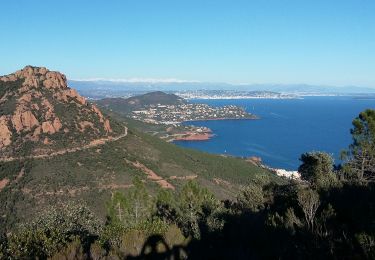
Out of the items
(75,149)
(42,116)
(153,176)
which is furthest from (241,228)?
(42,116)

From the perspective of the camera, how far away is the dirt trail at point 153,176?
54719mm

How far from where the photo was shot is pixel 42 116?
6050 centimetres

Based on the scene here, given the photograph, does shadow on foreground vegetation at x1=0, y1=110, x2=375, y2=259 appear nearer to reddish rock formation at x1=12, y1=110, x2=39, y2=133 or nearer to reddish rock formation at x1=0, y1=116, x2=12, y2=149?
reddish rock formation at x1=0, y1=116, x2=12, y2=149

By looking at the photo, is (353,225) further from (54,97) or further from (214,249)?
(54,97)

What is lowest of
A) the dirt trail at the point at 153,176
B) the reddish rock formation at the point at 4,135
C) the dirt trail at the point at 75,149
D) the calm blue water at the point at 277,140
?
the calm blue water at the point at 277,140

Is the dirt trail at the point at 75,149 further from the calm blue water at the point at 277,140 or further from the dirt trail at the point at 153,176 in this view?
the calm blue water at the point at 277,140

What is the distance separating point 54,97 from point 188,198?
3894cm

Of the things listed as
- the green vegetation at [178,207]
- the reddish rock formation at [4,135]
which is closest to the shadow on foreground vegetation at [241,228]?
the green vegetation at [178,207]

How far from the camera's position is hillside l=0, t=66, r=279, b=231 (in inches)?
1790

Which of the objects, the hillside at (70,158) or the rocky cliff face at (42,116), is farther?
the rocky cliff face at (42,116)

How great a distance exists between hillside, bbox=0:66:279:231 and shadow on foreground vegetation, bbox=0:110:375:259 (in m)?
8.23

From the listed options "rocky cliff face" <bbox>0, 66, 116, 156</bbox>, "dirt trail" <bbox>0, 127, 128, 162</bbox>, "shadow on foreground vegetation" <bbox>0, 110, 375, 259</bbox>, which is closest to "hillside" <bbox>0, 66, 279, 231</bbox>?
"rocky cliff face" <bbox>0, 66, 116, 156</bbox>

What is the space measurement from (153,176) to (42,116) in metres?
18.2

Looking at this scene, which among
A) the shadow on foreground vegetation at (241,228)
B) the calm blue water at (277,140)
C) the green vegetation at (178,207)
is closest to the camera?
the shadow on foreground vegetation at (241,228)
